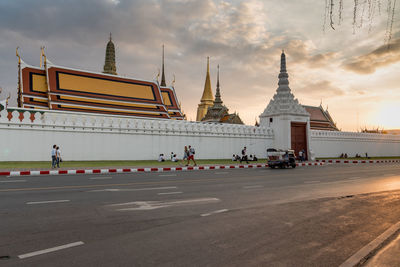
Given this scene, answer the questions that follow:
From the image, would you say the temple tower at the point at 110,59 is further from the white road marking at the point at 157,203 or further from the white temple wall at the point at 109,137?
the white road marking at the point at 157,203

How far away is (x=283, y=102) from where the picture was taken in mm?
33562

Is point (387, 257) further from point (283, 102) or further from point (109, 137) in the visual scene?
point (283, 102)

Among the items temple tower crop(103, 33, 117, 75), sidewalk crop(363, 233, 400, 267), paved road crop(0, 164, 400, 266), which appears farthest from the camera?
temple tower crop(103, 33, 117, 75)

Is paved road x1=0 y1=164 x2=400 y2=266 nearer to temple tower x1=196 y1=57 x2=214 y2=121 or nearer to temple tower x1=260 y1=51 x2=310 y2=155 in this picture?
temple tower x1=260 y1=51 x2=310 y2=155

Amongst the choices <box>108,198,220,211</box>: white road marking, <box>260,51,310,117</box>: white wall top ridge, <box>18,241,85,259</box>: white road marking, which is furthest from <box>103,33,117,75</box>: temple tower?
<box>18,241,85,259</box>: white road marking

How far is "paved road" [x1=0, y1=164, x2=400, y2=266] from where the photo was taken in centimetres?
371

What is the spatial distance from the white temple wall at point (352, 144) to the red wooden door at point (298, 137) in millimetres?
2171

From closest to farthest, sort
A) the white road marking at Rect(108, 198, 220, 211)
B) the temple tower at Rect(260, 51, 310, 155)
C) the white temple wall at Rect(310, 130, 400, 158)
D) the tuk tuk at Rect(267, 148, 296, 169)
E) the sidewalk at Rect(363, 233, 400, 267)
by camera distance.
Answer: the sidewalk at Rect(363, 233, 400, 267) < the white road marking at Rect(108, 198, 220, 211) < the tuk tuk at Rect(267, 148, 296, 169) < the temple tower at Rect(260, 51, 310, 155) < the white temple wall at Rect(310, 130, 400, 158)

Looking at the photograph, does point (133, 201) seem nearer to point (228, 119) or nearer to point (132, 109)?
point (132, 109)

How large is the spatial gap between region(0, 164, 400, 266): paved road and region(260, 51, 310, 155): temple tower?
81.9 feet

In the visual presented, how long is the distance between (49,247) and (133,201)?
345 cm

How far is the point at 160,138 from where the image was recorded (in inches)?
1060

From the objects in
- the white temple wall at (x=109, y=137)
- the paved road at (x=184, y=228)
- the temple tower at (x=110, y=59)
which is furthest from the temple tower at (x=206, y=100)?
the paved road at (x=184, y=228)

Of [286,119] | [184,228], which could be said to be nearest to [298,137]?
[286,119]
